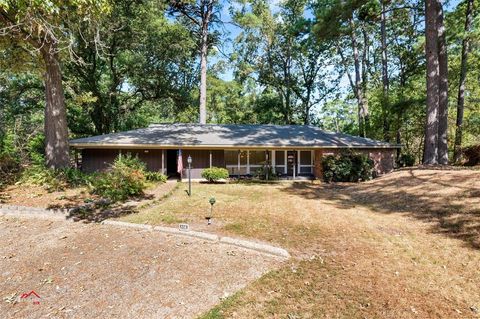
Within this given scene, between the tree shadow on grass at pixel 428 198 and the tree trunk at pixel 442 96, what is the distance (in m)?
2.85

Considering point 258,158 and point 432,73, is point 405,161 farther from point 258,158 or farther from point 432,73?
point 258,158

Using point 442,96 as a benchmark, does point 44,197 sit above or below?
below

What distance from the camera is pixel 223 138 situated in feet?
57.9

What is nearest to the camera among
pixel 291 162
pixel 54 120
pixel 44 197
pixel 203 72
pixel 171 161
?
pixel 44 197

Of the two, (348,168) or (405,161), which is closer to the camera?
(348,168)

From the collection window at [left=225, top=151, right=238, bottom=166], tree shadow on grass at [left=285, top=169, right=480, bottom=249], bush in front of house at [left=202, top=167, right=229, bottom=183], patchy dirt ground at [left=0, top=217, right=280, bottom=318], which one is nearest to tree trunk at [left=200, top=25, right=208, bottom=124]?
window at [left=225, top=151, right=238, bottom=166]

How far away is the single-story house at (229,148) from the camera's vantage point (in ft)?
51.8

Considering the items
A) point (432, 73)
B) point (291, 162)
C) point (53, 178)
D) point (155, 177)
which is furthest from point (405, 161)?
point (53, 178)

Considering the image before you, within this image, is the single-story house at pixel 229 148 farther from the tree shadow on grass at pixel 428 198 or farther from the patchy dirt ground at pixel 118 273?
the patchy dirt ground at pixel 118 273

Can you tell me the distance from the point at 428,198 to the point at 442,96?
343 inches

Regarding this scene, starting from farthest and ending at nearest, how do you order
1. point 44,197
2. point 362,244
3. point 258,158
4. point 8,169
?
point 258,158, point 8,169, point 44,197, point 362,244

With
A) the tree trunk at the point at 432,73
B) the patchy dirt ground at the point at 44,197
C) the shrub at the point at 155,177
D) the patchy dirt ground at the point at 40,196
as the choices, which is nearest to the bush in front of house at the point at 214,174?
the shrub at the point at 155,177

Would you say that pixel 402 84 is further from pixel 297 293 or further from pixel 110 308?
pixel 110 308

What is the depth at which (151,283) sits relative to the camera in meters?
4.49
